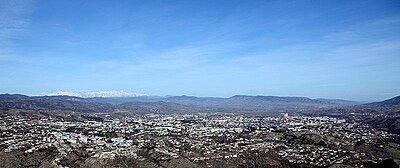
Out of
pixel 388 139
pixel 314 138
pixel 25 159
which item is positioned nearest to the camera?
pixel 25 159

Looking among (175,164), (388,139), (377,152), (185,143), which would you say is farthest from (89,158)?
(388,139)

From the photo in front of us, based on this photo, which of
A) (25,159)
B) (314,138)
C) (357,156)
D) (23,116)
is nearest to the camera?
(25,159)

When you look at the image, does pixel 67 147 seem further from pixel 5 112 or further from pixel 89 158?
pixel 5 112

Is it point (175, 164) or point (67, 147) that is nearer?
point (175, 164)

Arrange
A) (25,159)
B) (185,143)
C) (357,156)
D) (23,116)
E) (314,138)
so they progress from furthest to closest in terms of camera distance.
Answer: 1. (23,116)
2. (314,138)
3. (185,143)
4. (357,156)
5. (25,159)

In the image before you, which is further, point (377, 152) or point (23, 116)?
point (23, 116)

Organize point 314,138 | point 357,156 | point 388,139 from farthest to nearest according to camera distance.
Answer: point 388,139
point 314,138
point 357,156

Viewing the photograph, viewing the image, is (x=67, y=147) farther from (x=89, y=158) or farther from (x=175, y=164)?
(x=175, y=164)

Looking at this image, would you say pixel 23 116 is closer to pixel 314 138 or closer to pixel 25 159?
pixel 25 159

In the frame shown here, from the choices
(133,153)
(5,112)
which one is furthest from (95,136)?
(5,112)
